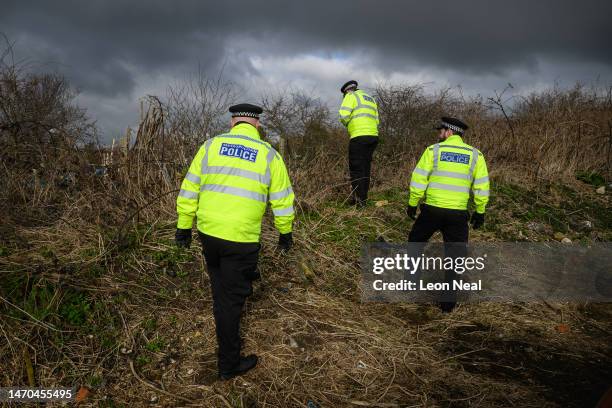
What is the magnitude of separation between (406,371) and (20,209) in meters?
4.60

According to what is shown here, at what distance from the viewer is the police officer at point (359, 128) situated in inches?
249

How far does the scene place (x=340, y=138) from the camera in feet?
30.3

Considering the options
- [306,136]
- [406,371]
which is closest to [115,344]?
[406,371]

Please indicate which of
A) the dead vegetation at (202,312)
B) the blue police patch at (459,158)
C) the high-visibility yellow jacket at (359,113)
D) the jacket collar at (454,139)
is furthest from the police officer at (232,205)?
the high-visibility yellow jacket at (359,113)

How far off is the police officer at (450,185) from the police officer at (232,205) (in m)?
1.98

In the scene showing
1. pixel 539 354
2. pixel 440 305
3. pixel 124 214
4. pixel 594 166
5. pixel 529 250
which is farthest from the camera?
pixel 594 166

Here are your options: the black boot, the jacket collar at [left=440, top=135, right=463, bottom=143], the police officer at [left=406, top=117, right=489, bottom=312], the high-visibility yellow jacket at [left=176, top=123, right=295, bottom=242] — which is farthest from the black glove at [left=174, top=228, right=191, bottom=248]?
the jacket collar at [left=440, top=135, right=463, bottom=143]

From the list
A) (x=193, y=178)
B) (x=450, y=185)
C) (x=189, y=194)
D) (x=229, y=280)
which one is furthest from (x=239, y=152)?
(x=450, y=185)

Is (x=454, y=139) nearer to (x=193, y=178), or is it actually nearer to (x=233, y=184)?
(x=233, y=184)

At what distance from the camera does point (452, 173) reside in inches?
163

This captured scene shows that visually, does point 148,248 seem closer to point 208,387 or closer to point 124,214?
point 124,214

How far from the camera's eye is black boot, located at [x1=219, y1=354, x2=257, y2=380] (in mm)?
2960

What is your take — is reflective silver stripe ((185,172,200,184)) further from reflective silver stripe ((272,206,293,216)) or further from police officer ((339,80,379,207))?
police officer ((339,80,379,207))

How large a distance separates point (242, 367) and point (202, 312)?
976 millimetres
